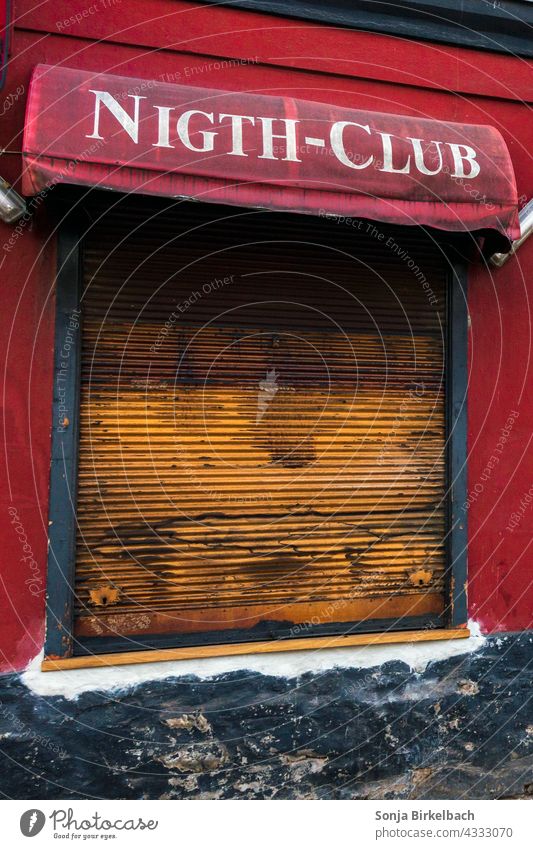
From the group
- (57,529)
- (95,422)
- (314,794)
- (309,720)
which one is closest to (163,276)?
(95,422)

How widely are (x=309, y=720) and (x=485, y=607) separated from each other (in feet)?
4.41

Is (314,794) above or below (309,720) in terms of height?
below

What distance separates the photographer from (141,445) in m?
3.47

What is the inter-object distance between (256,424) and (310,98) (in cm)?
200

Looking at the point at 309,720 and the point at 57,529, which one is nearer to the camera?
the point at 57,529

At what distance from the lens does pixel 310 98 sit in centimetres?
367

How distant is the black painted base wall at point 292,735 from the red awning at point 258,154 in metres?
2.61

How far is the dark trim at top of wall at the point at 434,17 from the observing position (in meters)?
3.67

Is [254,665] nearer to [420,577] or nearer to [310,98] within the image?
[420,577]

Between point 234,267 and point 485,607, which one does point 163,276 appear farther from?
point 485,607

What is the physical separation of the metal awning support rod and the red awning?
416 millimetres

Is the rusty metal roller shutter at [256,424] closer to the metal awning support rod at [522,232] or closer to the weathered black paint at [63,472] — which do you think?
the weathered black paint at [63,472]

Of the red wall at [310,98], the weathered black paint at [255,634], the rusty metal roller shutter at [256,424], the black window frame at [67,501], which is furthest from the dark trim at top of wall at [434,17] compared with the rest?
the weathered black paint at [255,634]

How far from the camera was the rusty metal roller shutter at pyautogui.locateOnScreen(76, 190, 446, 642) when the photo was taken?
11.2ft
